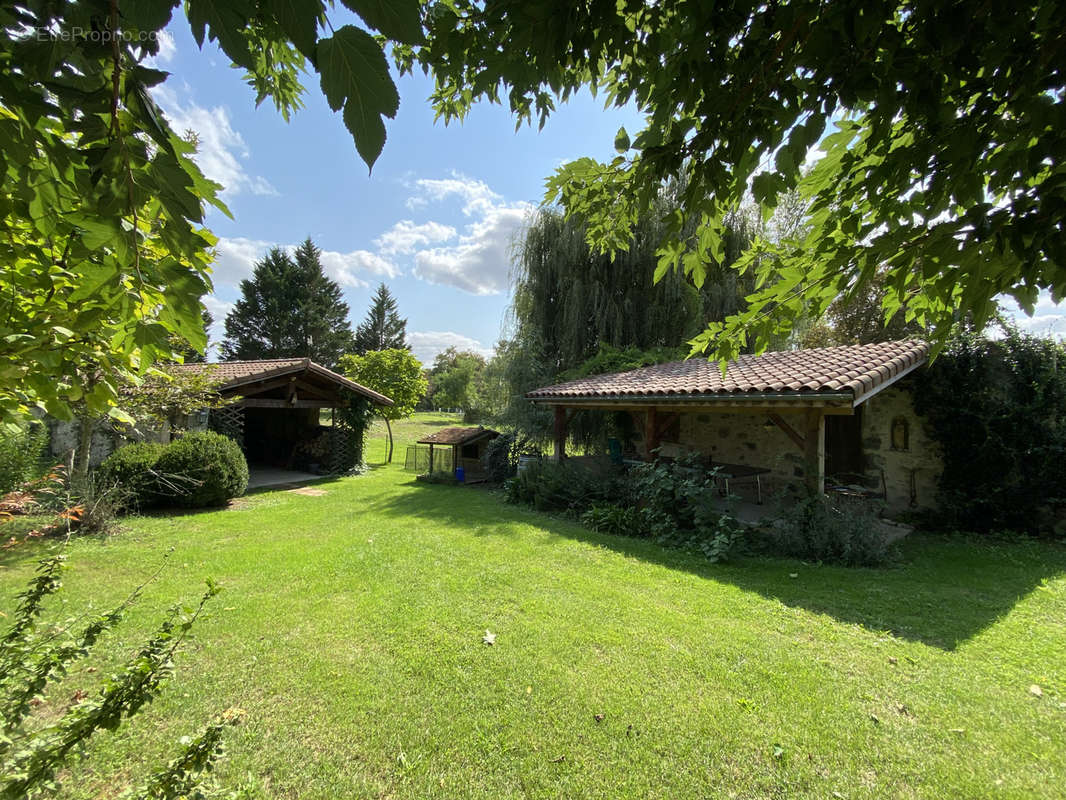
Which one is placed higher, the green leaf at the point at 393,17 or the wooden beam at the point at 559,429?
the green leaf at the point at 393,17

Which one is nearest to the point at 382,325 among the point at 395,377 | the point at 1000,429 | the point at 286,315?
the point at 286,315

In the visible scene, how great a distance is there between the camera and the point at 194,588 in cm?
441

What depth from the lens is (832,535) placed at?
5652 millimetres

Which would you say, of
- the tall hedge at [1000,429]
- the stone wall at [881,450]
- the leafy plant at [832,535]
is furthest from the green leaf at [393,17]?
the tall hedge at [1000,429]

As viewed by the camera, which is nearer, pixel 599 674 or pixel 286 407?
pixel 599 674

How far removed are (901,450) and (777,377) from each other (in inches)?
139

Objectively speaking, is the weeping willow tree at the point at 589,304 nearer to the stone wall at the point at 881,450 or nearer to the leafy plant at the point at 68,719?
the stone wall at the point at 881,450

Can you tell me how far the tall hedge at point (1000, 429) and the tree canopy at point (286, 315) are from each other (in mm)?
35318

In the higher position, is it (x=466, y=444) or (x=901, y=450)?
(x=901, y=450)

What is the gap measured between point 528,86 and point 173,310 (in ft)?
4.60

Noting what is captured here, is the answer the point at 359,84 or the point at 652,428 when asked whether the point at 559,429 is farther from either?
the point at 359,84

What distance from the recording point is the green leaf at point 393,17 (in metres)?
0.64

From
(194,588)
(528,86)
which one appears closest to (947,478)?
(528,86)

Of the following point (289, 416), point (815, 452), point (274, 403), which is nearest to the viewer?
point (815, 452)
